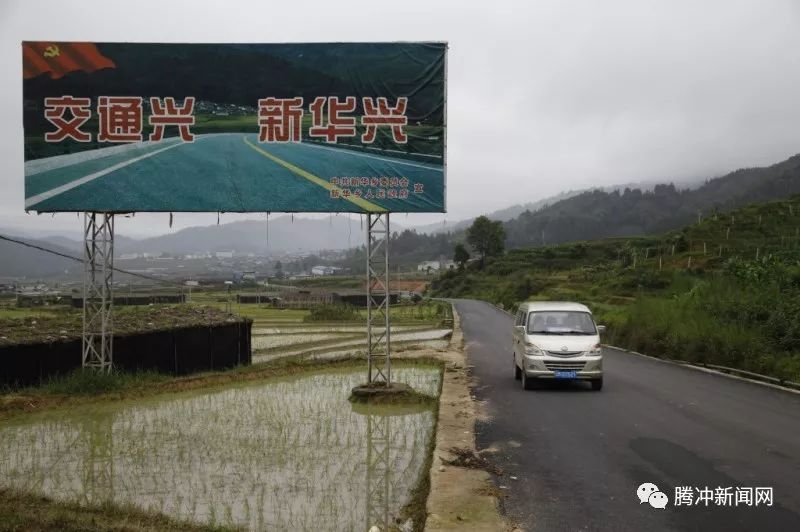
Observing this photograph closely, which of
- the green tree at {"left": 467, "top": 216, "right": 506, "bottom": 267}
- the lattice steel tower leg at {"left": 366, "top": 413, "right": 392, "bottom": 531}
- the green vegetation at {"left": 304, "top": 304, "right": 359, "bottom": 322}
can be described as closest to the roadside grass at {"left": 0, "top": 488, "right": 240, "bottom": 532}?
the lattice steel tower leg at {"left": 366, "top": 413, "right": 392, "bottom": 531}

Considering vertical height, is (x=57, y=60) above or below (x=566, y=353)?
above

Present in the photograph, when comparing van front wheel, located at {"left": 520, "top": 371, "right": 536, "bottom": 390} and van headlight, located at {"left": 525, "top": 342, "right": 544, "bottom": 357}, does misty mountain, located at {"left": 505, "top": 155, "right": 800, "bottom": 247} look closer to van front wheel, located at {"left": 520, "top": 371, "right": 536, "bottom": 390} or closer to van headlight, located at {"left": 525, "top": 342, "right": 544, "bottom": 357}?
van front wheel, located at {"left": 520, "top": 371, "right": 536, "bottom": 390}

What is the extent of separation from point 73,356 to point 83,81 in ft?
21.5

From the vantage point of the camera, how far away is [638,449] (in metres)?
9.39

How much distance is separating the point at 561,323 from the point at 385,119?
19.7 ft

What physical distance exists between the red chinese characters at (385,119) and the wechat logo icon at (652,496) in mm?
9443

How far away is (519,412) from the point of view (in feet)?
42.1

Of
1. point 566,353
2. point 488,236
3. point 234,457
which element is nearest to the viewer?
point 234,457

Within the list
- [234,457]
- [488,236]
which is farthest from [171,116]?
[488,236]

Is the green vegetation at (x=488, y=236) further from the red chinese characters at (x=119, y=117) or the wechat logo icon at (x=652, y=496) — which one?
the wechat logo icon at (x=652, y=496)

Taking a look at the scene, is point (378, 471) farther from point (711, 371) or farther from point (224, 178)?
point (711, 371)

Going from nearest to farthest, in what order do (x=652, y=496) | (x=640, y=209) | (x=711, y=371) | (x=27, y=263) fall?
(x=652, y=496)
(x=711, y=371)
(x=27, y=263)
(x=640, y=209)

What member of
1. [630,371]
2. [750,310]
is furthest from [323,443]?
[750,310]

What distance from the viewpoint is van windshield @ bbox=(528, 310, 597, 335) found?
1558cm
